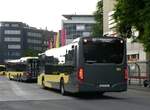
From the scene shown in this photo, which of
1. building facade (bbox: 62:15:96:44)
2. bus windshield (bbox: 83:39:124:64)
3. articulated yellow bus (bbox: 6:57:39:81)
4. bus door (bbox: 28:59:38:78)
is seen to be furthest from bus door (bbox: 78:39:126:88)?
building facade (bbox: 62:15:96:44)

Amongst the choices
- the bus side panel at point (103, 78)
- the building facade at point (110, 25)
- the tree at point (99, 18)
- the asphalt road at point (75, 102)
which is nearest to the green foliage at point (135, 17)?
the asphalt road at point (75, 102)

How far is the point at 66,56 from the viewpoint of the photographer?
28.6m

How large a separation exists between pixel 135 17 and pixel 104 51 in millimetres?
14388

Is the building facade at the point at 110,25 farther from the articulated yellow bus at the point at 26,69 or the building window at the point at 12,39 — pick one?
the building window at the point at 12,39

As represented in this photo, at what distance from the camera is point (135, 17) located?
39781 mm

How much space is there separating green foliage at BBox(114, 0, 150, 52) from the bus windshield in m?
10.7

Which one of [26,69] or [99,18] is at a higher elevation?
[99,18]

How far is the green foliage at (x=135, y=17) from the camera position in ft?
123

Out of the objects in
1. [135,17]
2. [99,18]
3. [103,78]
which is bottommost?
[103,78]

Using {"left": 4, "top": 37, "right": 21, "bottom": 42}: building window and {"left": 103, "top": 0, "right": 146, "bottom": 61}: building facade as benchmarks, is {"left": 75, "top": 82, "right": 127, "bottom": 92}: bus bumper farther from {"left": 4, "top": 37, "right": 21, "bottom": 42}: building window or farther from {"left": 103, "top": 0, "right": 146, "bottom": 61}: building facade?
{"left": 4, "top": 37, "right": 21, "bottom": 42}: building window

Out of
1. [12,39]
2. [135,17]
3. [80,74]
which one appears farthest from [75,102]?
[12,39]

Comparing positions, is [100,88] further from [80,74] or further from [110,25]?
[110,25]

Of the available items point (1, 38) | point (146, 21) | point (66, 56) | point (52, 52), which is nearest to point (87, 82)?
point (66, 56)

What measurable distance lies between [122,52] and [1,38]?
564ft
